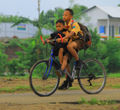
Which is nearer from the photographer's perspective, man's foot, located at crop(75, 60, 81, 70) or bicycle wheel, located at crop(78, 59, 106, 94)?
man's foot, located at crop(75, 60, 81, 70)

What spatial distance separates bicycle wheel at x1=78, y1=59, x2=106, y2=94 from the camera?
22.0 feet

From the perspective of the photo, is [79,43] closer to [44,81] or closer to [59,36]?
[59,36]

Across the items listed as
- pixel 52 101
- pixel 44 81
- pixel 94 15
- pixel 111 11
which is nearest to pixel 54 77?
pixel 44 81

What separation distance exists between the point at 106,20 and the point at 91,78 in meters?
36.9

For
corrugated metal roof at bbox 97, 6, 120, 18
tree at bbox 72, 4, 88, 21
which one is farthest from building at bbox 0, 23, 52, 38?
corrugated metal roof at bbox 97, 6, 120, 18

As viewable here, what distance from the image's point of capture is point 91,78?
6871 mm

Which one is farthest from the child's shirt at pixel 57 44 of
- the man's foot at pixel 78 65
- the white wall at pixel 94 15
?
the white wall at pixel 94 15

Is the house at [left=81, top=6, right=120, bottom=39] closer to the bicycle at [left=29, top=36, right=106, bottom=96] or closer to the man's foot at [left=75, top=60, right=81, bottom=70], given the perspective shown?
the bicycle at [left=29, top=36, right=106, bottom=96]

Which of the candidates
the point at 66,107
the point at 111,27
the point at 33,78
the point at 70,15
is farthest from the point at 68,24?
the point at 111,27

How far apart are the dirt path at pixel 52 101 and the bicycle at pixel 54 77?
6.2 inches

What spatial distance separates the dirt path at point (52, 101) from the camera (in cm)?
501

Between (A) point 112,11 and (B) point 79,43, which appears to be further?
(A) point 112,11

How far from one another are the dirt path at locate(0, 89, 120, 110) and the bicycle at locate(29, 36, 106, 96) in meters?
0.16

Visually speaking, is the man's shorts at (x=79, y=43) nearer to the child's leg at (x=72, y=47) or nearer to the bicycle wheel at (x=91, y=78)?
the child's leg at (x=72, y=47)
